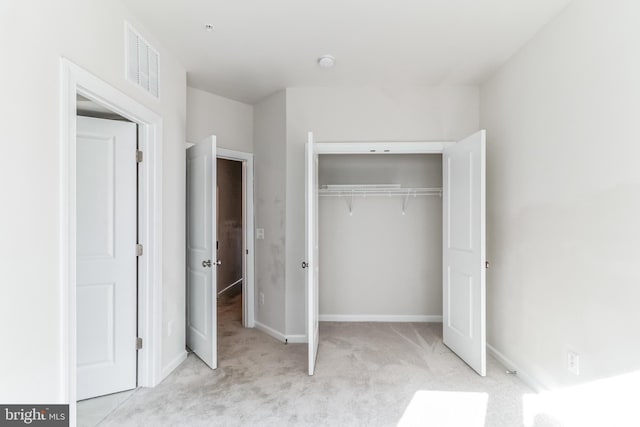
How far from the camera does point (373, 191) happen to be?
3.92m

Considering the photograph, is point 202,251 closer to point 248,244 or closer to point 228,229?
point 248,244

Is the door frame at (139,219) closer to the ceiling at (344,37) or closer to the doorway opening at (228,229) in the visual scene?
the ceiling at (344,37)

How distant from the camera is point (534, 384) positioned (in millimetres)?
2395

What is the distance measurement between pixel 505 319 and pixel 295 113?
2801 mm

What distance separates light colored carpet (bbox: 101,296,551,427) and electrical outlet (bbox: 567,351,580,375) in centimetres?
37

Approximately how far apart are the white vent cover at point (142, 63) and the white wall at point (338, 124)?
1.33 m

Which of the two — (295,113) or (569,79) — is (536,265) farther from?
(295,113)

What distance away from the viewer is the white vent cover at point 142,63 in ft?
7.09

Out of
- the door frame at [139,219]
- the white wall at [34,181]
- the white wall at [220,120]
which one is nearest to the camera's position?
the white wall at [34,181]

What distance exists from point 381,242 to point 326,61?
219 centimetres

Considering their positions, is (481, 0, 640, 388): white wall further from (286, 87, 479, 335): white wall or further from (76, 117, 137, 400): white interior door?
(76, 117, 137, 400): white interior door

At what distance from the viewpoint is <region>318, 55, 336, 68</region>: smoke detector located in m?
2.76

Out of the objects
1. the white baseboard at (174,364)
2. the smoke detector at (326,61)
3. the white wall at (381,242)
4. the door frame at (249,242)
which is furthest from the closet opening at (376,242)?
the white baseboard at (174,364)

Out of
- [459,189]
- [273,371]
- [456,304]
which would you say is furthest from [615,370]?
[273,371]
